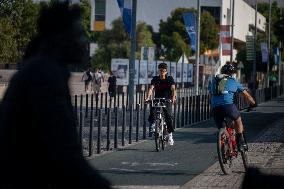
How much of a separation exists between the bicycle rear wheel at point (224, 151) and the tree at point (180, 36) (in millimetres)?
64872

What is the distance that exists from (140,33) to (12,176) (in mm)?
77038

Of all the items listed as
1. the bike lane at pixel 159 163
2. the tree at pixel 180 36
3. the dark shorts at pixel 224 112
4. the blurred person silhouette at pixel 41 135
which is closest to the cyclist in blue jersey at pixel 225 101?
the dark shorts at pixel 224 112

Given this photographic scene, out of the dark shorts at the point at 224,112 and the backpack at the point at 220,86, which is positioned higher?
the backpack at the point at 220,86

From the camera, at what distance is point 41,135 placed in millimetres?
3961

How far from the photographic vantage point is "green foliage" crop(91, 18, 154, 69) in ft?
257

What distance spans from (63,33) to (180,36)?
80.1 metres

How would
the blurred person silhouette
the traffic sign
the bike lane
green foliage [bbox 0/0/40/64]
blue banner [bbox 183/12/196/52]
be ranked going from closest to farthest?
1. the blurred person silhouette
2. the bike lane
3. blue banner [bbox 183/12/196/52]
4. green foliage [bbox 0/0/40/64]
5. the traffic sign

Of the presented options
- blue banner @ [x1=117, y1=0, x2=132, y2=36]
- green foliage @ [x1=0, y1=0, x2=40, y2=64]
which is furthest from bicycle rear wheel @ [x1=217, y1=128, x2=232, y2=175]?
green foliage @ [x1=0, y1=0, x2=40, y2=64]

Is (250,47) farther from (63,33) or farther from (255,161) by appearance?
(63,33)

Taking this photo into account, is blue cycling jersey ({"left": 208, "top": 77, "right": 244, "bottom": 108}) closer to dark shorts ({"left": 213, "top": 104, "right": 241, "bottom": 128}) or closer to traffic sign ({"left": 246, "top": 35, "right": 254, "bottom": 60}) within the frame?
dark shorts ({"left": 213, "top": 104, "right": 241, "bottom": 128})

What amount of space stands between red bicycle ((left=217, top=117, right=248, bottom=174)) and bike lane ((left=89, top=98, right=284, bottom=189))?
25cm

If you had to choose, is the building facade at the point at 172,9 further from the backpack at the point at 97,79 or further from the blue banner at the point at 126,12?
the blue banner at the point at 126,12

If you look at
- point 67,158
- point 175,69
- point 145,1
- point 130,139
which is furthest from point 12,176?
point 145,1

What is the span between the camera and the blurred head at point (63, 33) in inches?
171
